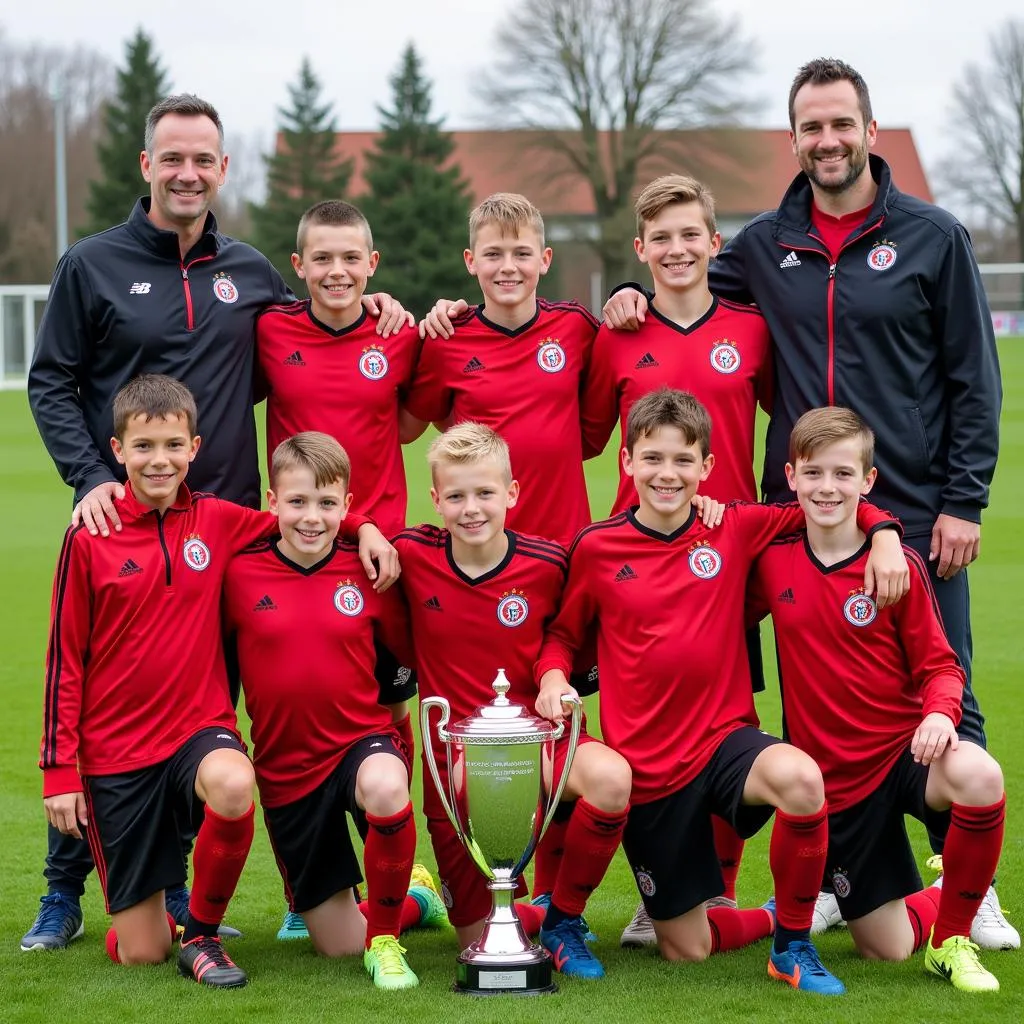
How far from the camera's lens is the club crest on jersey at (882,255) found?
14.7ft

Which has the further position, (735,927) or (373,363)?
(373,363)

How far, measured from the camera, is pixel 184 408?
4262 millimetres

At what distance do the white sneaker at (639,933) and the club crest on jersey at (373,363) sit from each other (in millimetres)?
1819

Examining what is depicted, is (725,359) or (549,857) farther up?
(725,359)

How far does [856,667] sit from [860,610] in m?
0.16

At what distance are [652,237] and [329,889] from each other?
216cm

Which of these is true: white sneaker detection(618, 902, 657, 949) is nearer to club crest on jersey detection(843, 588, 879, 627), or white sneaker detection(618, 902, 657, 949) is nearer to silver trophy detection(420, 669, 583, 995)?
silver trophy detection(420, 669, 583, 995)

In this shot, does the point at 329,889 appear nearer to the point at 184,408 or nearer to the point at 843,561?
the point at 184,408

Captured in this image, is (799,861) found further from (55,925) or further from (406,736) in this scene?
(55,925)

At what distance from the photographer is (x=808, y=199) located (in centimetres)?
466

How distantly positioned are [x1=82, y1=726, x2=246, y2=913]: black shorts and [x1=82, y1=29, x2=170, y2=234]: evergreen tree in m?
40.9

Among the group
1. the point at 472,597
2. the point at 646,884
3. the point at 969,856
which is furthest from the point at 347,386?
the point at 969,856

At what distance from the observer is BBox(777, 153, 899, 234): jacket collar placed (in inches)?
177

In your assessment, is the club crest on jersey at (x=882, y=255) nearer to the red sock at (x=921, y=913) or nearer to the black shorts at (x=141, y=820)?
the red sock at (x=921, y=913)
